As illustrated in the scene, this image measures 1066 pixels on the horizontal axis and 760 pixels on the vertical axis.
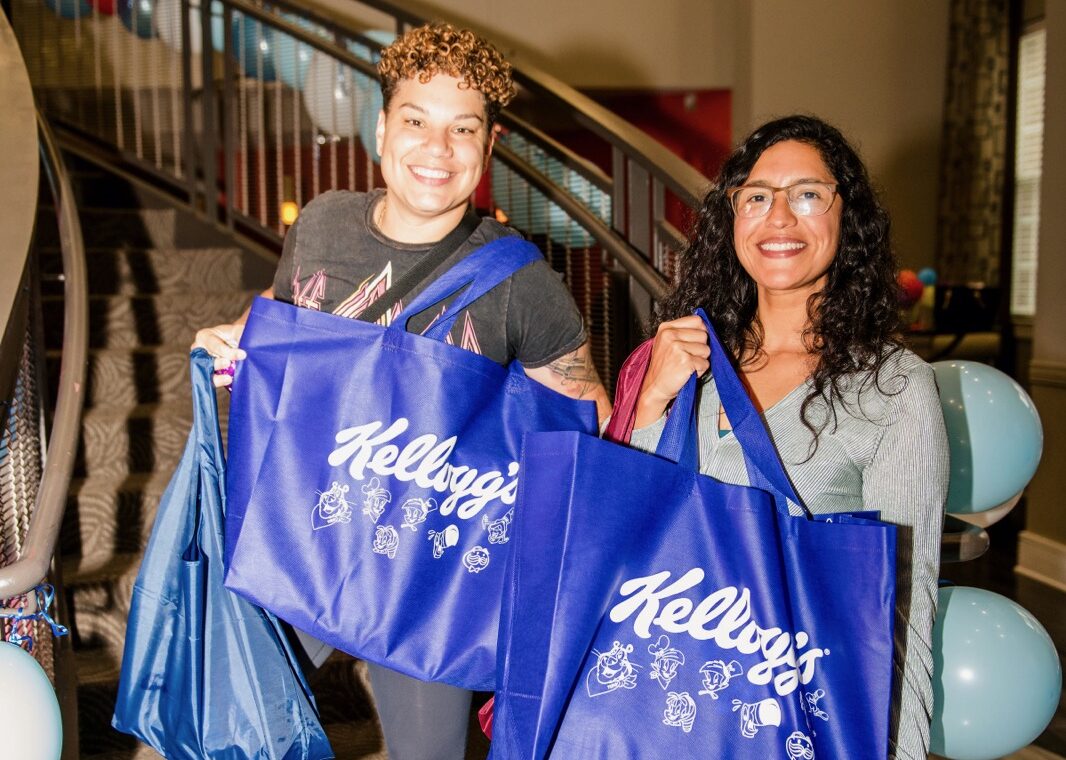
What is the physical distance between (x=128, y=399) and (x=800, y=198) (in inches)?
108

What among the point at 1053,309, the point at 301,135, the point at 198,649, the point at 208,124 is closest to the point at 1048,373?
the point at 1053,309

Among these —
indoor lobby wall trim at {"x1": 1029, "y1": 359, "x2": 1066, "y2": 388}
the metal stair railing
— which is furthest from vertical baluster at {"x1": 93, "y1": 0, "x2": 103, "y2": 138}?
indoor lobby wall trim at {"x1": 1029, "y1": 359, "x2": 1066, "y2": 388}

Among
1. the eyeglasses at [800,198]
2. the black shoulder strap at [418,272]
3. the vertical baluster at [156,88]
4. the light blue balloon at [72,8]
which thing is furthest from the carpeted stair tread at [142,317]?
the eyeglasses at [800,198]

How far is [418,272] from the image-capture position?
156 cm

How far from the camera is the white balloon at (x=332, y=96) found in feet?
14.4

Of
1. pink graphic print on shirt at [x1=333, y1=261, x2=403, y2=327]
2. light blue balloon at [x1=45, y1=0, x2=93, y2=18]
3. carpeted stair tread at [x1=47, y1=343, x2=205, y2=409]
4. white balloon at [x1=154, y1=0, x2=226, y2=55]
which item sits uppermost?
light blue balloon at [x1=45, y1=0, x2=93, y2=18]

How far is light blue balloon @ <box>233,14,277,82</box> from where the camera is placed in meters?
4.57

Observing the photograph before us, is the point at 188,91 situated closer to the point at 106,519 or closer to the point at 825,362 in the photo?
the point at 106,519

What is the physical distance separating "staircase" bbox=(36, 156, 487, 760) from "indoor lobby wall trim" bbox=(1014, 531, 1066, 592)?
11.3 ft

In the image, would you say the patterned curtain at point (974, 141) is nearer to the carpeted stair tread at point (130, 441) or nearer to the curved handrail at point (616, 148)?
the curved handrail at point (616, 148)

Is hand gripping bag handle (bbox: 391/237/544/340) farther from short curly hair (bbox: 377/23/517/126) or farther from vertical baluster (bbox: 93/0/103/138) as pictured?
vertical baluster (bbox: 93/0/103/138)

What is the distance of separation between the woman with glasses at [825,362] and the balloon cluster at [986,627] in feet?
1.62

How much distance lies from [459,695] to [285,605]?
29 cm

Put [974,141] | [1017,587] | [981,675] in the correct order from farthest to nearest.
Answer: [974,141] < [1017,587] < [981,675]
